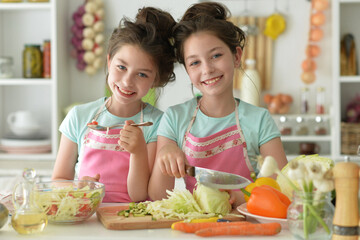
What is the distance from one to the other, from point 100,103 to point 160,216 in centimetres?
69

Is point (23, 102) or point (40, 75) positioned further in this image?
point (23, 102)

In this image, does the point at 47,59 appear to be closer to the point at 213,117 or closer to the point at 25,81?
the point at 25,81

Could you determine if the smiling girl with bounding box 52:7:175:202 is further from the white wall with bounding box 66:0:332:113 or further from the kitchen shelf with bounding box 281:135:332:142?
the white wall with bounding box 66:0:332:113

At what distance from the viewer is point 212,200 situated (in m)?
1.12

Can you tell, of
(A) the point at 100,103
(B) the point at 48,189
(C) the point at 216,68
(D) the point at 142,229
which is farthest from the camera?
(A) the point at 100,103

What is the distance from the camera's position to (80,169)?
1.59 metres

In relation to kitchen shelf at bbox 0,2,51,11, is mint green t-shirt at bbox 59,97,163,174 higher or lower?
lower

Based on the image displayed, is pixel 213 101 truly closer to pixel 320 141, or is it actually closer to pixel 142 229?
pixel 142 229

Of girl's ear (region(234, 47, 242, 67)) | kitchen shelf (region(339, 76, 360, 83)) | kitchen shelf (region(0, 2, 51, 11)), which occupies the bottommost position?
girl's ear (region(234, 47, 242, 67))

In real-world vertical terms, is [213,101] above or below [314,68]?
below

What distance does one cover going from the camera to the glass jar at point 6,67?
3.12 meters

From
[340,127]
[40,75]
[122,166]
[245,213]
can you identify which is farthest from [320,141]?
[245,213]

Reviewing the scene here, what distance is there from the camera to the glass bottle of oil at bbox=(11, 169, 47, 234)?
3.18 feet

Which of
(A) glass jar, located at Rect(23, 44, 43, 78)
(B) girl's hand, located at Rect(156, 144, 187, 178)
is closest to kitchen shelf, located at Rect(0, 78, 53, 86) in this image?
(A) glass jar, located at Rect(23, 44, 43, 78)
